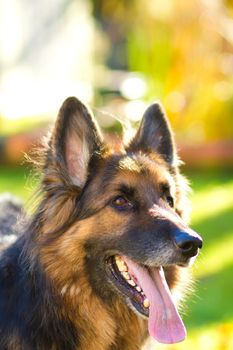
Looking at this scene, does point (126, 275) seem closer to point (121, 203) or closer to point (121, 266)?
point (121, 266)

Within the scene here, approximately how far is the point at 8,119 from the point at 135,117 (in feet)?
20.6

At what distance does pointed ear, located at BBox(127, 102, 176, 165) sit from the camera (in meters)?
5.82

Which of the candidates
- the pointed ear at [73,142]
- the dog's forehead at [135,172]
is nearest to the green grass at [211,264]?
the pointed ear at [73,142]

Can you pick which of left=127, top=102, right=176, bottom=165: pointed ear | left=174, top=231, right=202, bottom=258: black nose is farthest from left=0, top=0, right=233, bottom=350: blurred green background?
left=174, top=231, right=202, bottom=258: black nose

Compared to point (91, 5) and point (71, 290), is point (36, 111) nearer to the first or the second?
point (91, 5)

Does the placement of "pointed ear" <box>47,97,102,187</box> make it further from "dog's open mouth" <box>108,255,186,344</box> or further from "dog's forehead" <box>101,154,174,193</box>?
"dog's open mouth" <box>108,255,186,344</box>

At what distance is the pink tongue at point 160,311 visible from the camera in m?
5.05

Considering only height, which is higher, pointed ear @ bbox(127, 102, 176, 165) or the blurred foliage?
the blurred foliage

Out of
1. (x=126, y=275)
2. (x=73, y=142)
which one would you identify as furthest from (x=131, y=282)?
(x=73, y=142)

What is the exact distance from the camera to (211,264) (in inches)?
365

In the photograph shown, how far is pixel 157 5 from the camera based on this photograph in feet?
60.0

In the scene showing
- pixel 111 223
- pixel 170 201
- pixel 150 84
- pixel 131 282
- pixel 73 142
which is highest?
pixel 150 84

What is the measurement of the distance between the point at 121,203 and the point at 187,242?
0.57 m

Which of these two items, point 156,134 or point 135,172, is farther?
point 156,134
